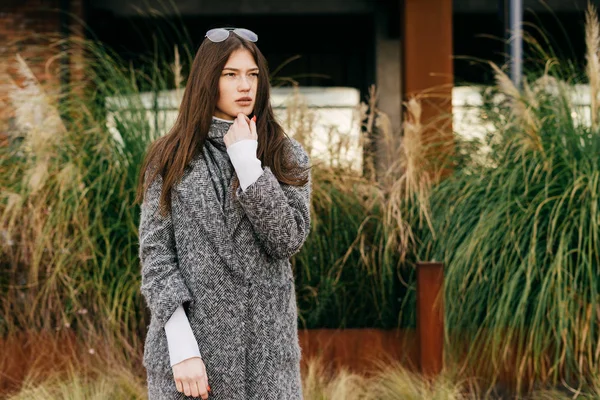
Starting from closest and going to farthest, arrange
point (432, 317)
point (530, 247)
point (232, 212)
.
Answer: point (232, 212) → point (530, 247) → point (432, 317)

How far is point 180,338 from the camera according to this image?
6.21ft

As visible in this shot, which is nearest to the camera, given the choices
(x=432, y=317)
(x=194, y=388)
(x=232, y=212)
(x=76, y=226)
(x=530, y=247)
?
(x=194, y=388)

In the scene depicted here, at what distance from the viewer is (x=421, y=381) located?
12.7 ft

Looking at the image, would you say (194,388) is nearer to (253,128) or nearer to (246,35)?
(253,128)

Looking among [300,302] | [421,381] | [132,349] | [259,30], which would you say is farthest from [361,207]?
[259,30]

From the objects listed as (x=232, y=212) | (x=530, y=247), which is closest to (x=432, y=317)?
(x=530, y=247)

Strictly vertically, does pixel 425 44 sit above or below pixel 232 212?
above

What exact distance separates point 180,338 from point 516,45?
3.71 metres

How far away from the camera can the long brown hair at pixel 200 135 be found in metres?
2.00

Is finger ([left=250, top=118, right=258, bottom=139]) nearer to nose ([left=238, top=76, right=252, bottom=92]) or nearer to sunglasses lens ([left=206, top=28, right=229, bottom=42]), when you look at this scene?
nose ([left=238, top=76, right=252, bottom=92])

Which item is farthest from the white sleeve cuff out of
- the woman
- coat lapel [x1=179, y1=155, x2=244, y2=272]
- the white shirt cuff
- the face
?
the face

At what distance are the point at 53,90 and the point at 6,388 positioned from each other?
174 centimetres

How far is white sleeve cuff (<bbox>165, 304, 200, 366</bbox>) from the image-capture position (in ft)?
6.16

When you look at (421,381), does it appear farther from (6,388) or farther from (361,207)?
(6,388)
